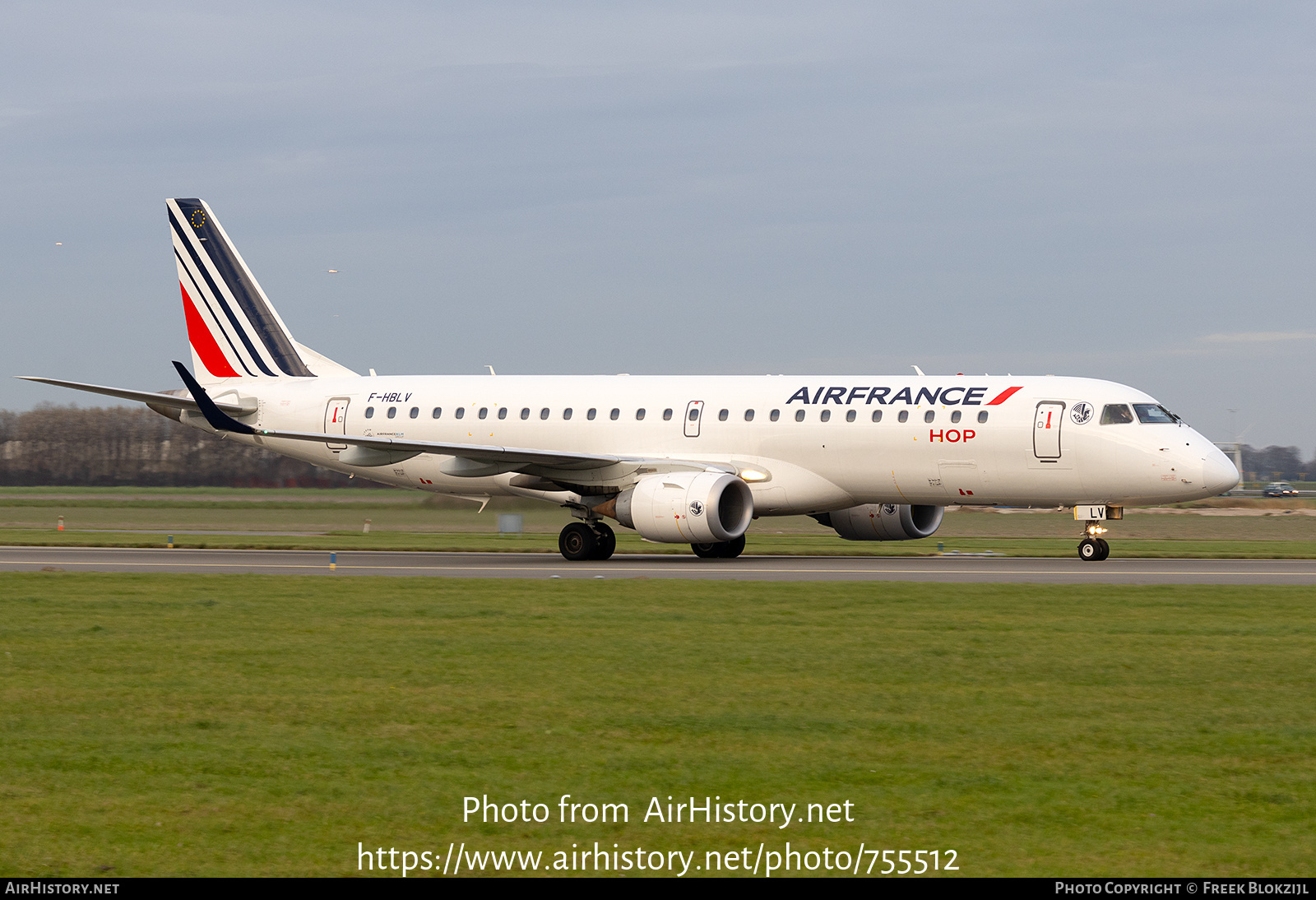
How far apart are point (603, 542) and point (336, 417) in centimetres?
907

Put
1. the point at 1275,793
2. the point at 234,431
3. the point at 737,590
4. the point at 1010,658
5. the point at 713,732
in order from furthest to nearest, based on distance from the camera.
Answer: the point at 234,431, the point at 737,590, the point at 1010,658, the point at 713,732, the point at 1275,793

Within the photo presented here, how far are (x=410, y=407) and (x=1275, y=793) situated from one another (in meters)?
30.5

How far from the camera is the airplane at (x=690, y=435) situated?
97.2 feet

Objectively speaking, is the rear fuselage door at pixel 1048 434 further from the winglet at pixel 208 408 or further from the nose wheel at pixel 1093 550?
the winglet at pixel 208 408

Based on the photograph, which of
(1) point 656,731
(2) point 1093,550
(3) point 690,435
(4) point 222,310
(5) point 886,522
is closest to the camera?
(1) point 656,731

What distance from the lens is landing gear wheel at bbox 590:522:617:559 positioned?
3309 centimetres

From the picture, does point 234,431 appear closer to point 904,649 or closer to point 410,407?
point 410,407

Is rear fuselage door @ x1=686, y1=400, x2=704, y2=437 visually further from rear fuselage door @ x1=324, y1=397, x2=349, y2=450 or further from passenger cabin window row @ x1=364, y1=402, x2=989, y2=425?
rear fuselage door @ x1=324, y1=397, x2=349, y2=450

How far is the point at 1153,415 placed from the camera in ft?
96.5

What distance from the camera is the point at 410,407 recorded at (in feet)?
122

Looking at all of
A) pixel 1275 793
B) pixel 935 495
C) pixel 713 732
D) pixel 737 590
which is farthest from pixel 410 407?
pixel 1275 793

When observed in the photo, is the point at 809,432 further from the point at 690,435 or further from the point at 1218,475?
the point at 1218,475

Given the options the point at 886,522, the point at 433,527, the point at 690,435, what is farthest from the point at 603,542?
the point at 433,527

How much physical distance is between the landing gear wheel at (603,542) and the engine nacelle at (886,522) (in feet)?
18.3
